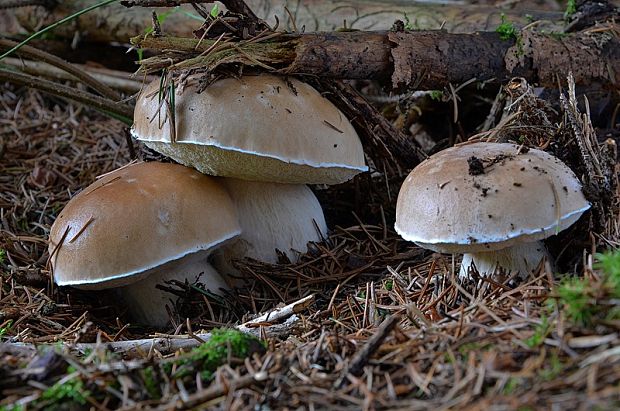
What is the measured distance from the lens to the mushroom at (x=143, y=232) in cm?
265

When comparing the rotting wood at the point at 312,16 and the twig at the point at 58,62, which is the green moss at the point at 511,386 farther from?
the twig at the point at 58,62

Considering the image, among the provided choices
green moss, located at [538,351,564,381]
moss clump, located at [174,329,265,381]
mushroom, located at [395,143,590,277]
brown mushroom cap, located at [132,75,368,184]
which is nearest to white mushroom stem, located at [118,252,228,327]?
brown mushroom cap, located at [132,75,368,184]

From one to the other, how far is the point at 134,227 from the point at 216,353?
3.12 ft

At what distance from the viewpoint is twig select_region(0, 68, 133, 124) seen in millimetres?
3717

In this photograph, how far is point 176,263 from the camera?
290 cm

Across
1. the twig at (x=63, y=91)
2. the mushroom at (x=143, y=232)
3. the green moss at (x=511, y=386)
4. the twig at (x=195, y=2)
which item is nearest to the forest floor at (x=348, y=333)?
the green moss at (x=511, y=386)

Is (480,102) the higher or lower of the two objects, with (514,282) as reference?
higher

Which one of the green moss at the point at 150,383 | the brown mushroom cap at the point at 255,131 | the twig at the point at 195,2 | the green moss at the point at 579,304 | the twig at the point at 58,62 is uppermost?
the twig at the point at 195,2

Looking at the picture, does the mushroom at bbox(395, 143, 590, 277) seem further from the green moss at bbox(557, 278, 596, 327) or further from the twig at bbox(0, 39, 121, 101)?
the twig at bbox(0, 39, 121, 101)

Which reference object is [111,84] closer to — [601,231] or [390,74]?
[390,74]

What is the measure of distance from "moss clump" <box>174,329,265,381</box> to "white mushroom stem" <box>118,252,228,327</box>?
101 cm

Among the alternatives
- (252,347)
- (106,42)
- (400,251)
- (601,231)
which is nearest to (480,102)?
(400,251)

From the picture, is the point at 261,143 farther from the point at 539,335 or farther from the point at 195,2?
the point at 539,335

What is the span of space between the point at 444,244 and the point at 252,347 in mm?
856
